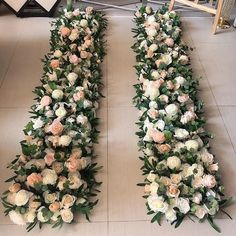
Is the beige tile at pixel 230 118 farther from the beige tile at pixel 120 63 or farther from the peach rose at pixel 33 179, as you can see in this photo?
the peach rose at pixel 33 179

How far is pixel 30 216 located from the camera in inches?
54.8

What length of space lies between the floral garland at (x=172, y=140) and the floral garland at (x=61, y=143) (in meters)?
0.31

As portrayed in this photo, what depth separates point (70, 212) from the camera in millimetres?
1398

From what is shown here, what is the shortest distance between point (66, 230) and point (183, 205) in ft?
1.77

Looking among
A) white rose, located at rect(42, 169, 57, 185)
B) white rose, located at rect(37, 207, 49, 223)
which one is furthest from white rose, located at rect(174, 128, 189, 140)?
white rose, located at rect(37, 207, 49, 223)

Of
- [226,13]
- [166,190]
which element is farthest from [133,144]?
[226,13]

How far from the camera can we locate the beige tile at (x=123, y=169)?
1.52 metres

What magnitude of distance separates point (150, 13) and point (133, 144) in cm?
171

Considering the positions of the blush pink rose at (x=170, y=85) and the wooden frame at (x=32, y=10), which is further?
the wooden frame at (x=32, y=10)

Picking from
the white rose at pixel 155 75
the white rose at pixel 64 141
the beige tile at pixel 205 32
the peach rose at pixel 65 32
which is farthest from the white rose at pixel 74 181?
the beige tile at pixel 205 32

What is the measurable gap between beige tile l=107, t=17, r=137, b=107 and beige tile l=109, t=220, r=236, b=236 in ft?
2.92

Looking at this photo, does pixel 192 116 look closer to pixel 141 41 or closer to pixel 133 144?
pixel 133 144

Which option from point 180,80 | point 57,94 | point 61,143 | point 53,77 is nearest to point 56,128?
point 61,143

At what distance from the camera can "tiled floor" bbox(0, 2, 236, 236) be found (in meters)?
1.46
